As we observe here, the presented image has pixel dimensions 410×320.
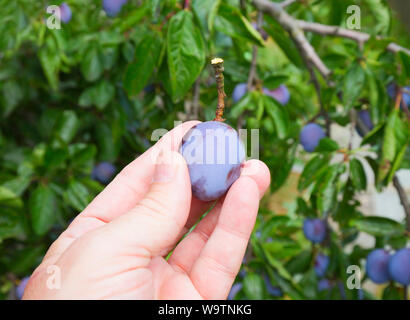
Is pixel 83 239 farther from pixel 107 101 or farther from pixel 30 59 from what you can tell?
pixel 30 59

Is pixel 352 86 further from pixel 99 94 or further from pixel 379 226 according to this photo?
pixel 99 94

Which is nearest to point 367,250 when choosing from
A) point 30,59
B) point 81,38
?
point 81,38

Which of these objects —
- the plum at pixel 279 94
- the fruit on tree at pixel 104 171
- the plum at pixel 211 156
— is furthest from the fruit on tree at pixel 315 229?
the plum at pixel 211 156

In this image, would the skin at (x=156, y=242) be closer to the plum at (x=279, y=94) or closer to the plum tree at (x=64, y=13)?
the plum at (x=279, y=94)

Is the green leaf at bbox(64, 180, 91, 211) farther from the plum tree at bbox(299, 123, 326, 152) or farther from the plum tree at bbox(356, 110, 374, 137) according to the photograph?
the plum tree at bbox(356, 110, 374, 137)

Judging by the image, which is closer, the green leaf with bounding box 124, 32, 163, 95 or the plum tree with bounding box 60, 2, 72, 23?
the green leaf with bounding box 124, 32, 163, 95

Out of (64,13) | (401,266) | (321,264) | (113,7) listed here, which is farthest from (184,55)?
(321,264)

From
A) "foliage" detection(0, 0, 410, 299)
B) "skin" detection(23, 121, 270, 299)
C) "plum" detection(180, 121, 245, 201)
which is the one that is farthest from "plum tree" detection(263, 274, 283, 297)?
"plum" detection(180, 121, 245, 201)
